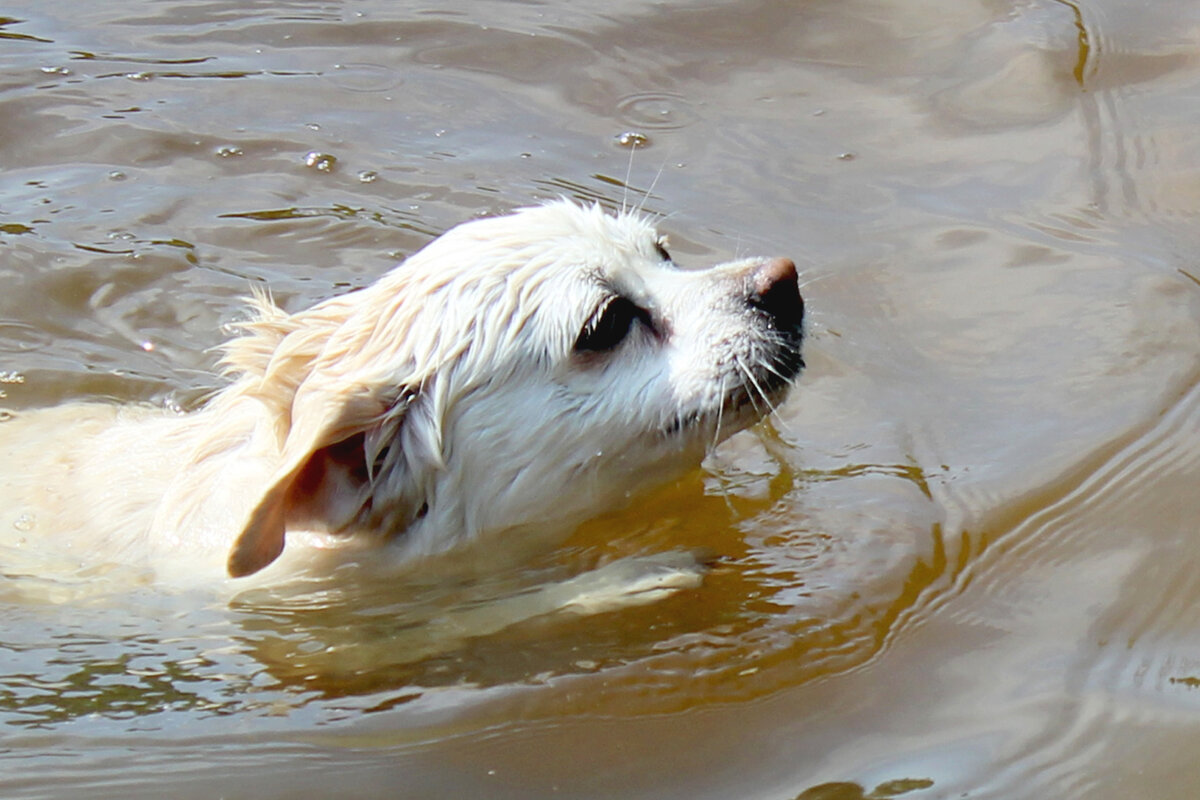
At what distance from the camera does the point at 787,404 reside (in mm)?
5738

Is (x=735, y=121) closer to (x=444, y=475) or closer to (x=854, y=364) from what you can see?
(x=854, y=364)

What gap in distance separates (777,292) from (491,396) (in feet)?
3.09

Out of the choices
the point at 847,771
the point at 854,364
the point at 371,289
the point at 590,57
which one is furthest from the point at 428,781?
the point at 590,57

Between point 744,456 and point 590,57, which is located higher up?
Answer: point 590,57

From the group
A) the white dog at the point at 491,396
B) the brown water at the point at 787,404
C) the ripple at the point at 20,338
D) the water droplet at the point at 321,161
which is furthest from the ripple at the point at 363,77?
the white dog at the point at 491,396

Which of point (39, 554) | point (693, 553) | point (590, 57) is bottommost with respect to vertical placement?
point (693, 553)

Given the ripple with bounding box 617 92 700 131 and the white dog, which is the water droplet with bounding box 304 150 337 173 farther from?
the white dog

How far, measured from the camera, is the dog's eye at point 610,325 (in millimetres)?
4570

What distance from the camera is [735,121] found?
7.65 meters

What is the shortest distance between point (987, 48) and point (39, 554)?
17.9ft

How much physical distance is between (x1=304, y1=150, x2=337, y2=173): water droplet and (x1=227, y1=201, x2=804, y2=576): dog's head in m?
Result: 3.00

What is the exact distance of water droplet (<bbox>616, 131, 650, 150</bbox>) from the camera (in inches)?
297

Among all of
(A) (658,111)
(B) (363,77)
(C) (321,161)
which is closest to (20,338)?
(C) (321,161)

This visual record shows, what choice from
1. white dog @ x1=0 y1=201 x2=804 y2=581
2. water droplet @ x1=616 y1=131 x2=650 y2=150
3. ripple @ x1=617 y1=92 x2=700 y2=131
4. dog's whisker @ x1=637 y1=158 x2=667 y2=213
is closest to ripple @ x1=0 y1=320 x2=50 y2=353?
white dog @ x1=0 y1=201 x2=804 y2=581
